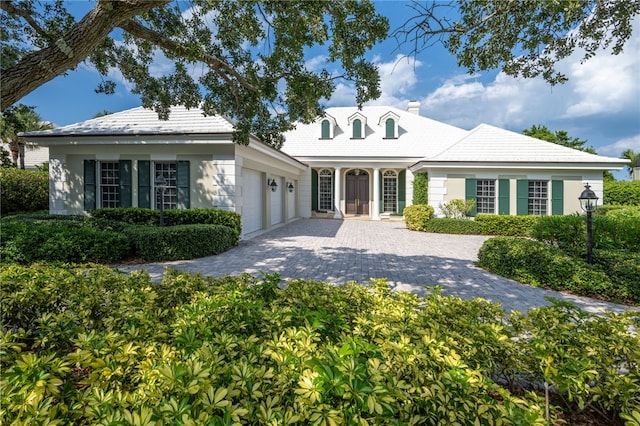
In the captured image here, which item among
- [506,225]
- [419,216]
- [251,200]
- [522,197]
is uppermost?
[522,197]

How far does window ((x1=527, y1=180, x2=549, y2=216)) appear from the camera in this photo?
15109 millimetres

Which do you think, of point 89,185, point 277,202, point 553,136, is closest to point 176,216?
point 89,185

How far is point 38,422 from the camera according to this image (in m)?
1.31

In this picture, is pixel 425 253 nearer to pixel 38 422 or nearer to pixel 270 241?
pixel 270 241

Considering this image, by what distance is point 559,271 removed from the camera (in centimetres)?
620

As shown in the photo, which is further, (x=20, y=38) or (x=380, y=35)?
(x=20, y=38)

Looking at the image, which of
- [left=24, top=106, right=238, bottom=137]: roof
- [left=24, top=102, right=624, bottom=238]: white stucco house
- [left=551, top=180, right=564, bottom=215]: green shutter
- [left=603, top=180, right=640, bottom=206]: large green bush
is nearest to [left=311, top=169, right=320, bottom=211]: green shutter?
[left=24, top=102, right=624, bottom=238]: white stucco house

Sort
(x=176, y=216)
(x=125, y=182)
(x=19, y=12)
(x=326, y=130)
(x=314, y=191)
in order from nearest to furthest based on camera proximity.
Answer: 1. (x=19, y=12)
2. (x=176, y=216)
3. (x=125, y=182)
4. (x=314, y=191)
5. (x=326, y=130)

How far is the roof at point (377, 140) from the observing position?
2097cm

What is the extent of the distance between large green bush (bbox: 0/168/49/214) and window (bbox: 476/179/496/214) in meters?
22.5

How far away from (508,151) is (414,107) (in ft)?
37.2

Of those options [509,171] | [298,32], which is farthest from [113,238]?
[509,171]

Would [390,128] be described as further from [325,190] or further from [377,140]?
[325,190]

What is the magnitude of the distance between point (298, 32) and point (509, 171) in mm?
14239
